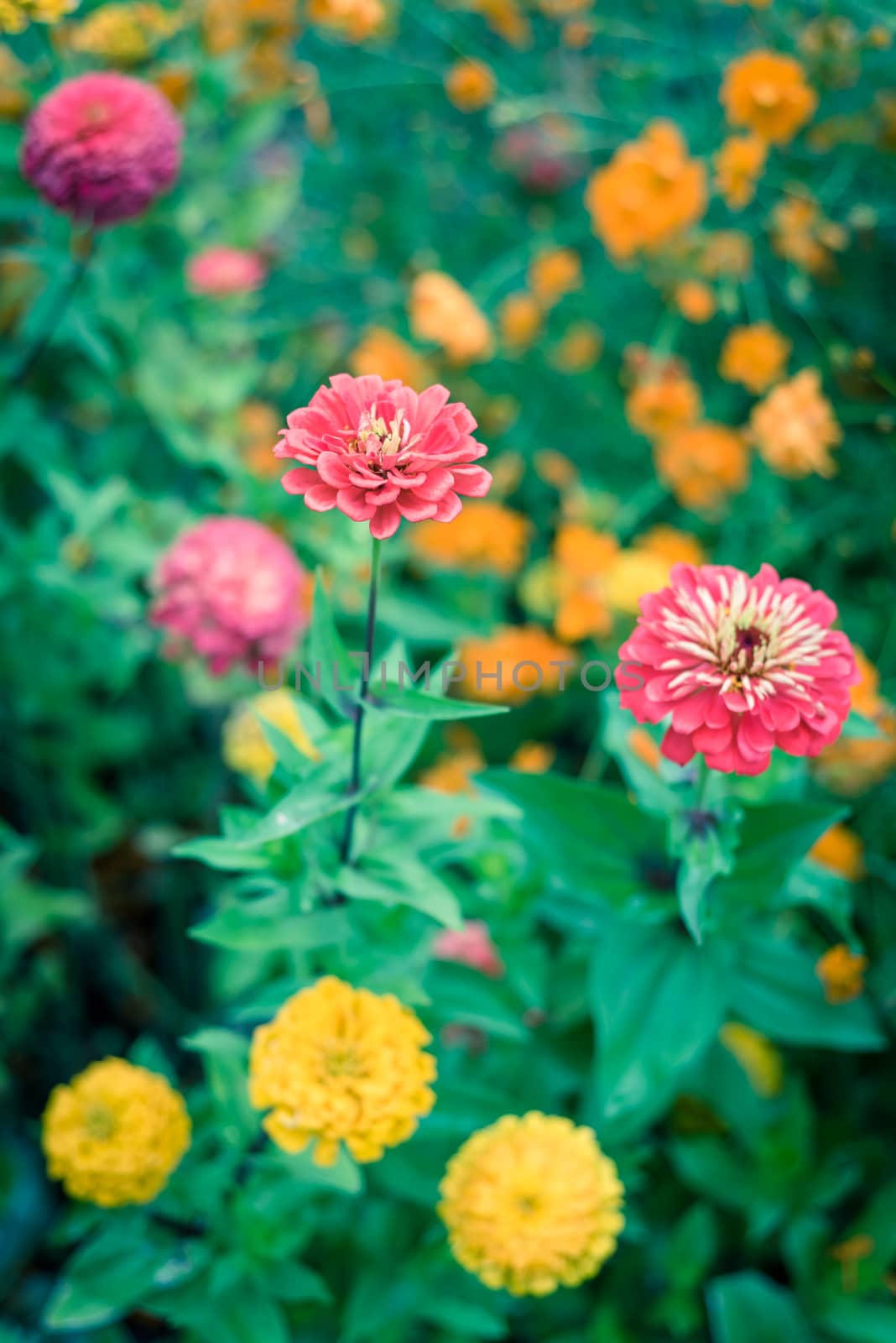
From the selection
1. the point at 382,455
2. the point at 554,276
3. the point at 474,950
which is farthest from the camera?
the point at 554,276

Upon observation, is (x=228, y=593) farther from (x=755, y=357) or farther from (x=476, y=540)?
(x=755, y=357)

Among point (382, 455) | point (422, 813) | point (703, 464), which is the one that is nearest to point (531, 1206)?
point (422, 813)

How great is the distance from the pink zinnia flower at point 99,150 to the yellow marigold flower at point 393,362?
47cm

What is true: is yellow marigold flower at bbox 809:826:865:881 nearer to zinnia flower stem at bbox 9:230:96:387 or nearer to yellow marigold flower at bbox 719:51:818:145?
yellow marigold flower at bbox 719:51:818:145

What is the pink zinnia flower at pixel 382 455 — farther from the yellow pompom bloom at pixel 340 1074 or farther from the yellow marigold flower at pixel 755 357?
the yellow marigold flower at pixel 755 357

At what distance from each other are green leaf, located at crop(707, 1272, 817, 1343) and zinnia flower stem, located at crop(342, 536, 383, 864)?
1.96 ft

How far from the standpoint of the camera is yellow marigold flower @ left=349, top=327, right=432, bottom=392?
4.77ft

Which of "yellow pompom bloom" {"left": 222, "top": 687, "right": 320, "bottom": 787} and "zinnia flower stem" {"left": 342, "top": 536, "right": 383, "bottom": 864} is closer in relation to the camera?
"zinnia flower stem" {"left": 342, "top": 536, "right": 383, "bottom": 864}

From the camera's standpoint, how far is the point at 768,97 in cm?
114

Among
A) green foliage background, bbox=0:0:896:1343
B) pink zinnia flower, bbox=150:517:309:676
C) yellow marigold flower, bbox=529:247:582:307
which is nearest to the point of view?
green foliage background, bbox=0:0:896:1343

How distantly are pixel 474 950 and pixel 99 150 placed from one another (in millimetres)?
911

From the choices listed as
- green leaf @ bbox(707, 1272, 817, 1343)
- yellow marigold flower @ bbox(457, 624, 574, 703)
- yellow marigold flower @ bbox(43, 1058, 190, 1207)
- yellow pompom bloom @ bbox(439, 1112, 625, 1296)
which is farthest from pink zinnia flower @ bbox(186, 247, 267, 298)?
green leaf @ bbox(707, 1272, 817, 1343)

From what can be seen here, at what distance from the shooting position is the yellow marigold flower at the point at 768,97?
1.15 metres

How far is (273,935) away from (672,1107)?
23.5 inches
